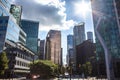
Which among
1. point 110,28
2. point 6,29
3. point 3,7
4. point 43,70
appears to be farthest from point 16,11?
point 43,70

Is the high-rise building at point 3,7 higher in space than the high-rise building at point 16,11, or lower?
lower

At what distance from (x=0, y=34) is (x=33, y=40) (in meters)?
115

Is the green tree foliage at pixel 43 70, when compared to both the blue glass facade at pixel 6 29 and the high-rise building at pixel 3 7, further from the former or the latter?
the high-rise building at pixel 3 7

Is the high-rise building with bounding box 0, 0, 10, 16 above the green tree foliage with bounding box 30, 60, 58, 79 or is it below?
above

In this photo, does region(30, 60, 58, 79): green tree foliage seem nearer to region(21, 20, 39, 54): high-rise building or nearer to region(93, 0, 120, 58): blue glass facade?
region(93, 0, 120, 58): blue glass facade

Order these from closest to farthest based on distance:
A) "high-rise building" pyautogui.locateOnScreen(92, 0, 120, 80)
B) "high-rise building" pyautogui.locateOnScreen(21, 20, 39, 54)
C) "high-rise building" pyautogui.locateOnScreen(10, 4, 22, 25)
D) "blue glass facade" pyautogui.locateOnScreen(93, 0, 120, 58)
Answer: "high-rise building" pyautogui.locateOnScreen(92, 0, 120, 80)
"blue glass facade" pyautogui.locateOnScreen(93, 0, 120, 58)
"high-rise building" pyautogui.locateOnScreen(10, 4, 22, 25)
"high-rise building" pyautogui.locateOnScreen(21, 20, 39, 54)

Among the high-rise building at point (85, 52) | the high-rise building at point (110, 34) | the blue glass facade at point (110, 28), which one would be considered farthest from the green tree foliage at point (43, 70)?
the high-rise building at point (85, 52)

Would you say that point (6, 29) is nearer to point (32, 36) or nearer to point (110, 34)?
point (110, 34)

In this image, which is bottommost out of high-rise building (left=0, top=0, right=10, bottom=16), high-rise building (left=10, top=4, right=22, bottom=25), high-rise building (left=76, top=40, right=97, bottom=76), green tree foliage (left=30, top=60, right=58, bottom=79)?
green tree foliage (left=30, top=60, right=58, bottom=79)

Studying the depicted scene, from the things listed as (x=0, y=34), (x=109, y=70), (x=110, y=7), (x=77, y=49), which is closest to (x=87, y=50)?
(x=77, y=49)

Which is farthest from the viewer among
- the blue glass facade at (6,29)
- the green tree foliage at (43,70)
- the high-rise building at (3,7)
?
the high-rise building at (3,7)

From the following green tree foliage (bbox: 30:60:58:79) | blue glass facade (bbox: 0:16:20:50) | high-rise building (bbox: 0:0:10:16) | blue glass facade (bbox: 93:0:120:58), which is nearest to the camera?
green tree foliage (bbox: 30:60:58:79)

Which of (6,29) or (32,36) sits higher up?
(32,36)

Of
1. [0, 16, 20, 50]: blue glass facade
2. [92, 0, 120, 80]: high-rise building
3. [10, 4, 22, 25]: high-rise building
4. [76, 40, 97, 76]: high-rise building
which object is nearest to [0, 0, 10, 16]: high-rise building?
[0, 16, 20, 50]: blue glass facade
